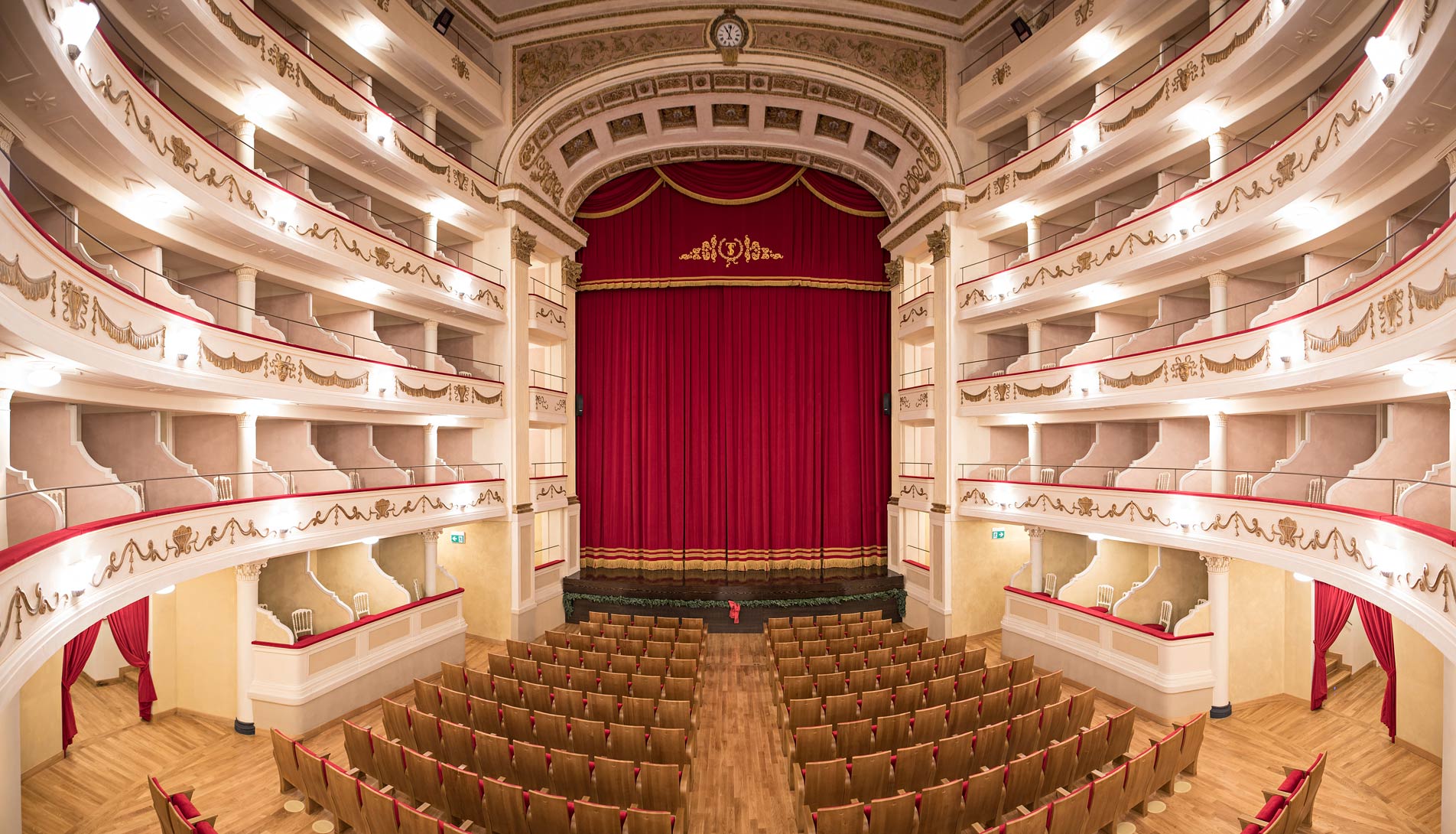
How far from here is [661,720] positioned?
823 centimetres

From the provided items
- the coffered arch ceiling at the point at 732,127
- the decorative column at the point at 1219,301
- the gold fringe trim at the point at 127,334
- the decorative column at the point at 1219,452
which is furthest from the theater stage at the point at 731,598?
the gold fringe trim at the point at 127,334

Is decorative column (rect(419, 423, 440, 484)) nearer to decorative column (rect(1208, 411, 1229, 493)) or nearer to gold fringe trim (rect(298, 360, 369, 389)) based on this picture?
gold fringe trim (rect(298, 360, 369, 389))

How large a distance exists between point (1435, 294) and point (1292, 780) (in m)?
4.54

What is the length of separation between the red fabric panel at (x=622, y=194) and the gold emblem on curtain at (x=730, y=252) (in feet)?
6.61

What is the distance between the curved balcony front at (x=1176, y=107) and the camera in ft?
29.9

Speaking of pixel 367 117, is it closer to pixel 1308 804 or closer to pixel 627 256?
pixel 627 256

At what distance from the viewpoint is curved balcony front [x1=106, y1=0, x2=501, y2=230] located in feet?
29.7

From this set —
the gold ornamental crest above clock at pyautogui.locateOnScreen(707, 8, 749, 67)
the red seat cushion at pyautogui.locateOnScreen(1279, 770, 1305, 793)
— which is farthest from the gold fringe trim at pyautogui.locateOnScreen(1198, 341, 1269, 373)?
the gold ornamental crest above clock at pyautogui.locateOnScreen(707, 8, 749, 67)

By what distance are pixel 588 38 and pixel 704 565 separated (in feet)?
41.0

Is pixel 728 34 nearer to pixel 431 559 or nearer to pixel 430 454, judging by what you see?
pixel 430 454

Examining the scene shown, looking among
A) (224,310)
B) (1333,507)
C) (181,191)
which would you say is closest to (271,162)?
(224,310)

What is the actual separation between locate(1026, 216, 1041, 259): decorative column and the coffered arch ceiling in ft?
6.54

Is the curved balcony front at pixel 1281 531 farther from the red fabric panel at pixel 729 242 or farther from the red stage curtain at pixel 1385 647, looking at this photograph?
the red fabric panel at pixel 729 242

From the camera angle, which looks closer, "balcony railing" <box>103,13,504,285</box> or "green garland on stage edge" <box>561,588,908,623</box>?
"balcony railing" <box>103,13,504,285</box>
